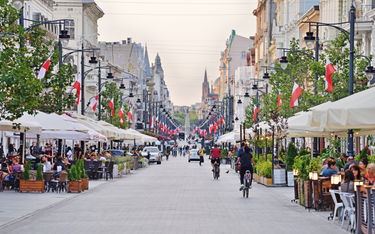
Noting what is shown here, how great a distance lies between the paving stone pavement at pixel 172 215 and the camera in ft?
42.8

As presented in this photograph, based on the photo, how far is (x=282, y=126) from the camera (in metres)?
29.1

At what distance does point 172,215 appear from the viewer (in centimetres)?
1551

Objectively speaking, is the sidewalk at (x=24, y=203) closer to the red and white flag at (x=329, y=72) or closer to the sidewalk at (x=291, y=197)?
the sidewalk at (x=291, y=197)

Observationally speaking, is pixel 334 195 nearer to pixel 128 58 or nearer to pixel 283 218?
pixel 283 218

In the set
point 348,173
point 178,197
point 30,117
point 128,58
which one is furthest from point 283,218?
point 128,58

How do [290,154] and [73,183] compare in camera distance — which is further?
[290,154]

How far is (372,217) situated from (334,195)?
110 inches

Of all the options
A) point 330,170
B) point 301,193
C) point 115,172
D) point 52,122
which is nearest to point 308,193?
point 330,170

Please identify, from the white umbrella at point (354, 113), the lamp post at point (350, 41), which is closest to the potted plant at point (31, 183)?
the lamp post at point (350, 41)

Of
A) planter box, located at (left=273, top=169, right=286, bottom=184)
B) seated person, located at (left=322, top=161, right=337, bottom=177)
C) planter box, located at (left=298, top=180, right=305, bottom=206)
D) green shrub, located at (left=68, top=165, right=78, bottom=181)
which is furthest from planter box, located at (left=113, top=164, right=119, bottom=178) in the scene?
seated person, located at (left=322, top=161, right=337, bottom=177)

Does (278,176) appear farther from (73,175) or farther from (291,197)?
(73,175)

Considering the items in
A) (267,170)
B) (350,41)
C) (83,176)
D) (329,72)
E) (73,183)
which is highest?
(350,41)

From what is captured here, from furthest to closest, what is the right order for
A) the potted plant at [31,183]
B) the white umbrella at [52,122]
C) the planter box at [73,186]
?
the white umbrella at [52,122], the planter box at [73,186], the potted plant at [31,183]

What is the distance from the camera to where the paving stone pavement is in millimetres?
13055
